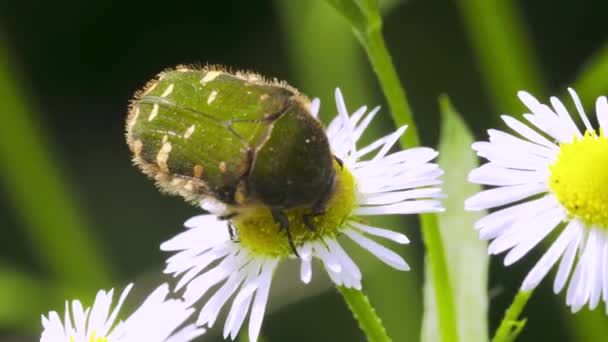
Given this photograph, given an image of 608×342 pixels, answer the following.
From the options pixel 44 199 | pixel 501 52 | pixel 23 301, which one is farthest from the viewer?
pixel 44 199

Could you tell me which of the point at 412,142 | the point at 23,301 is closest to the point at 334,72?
the point at 23,301

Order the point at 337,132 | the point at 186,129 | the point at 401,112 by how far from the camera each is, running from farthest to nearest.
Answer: the point at 337,132 → the point at 401,112 → the point at 186,129

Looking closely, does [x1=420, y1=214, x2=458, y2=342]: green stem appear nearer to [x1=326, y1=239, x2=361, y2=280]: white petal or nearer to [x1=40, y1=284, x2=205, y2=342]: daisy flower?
[x1=326, y1=239, x2=361, y2=280]: white petal

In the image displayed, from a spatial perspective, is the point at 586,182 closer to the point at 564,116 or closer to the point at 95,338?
the point at 564,116

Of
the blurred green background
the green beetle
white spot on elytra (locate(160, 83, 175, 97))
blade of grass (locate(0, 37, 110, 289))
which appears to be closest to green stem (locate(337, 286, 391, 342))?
the green beetle

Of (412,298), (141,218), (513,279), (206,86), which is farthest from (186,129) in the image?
(141,218)

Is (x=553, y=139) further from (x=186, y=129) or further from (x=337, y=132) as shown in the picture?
(x=186, y=129)
